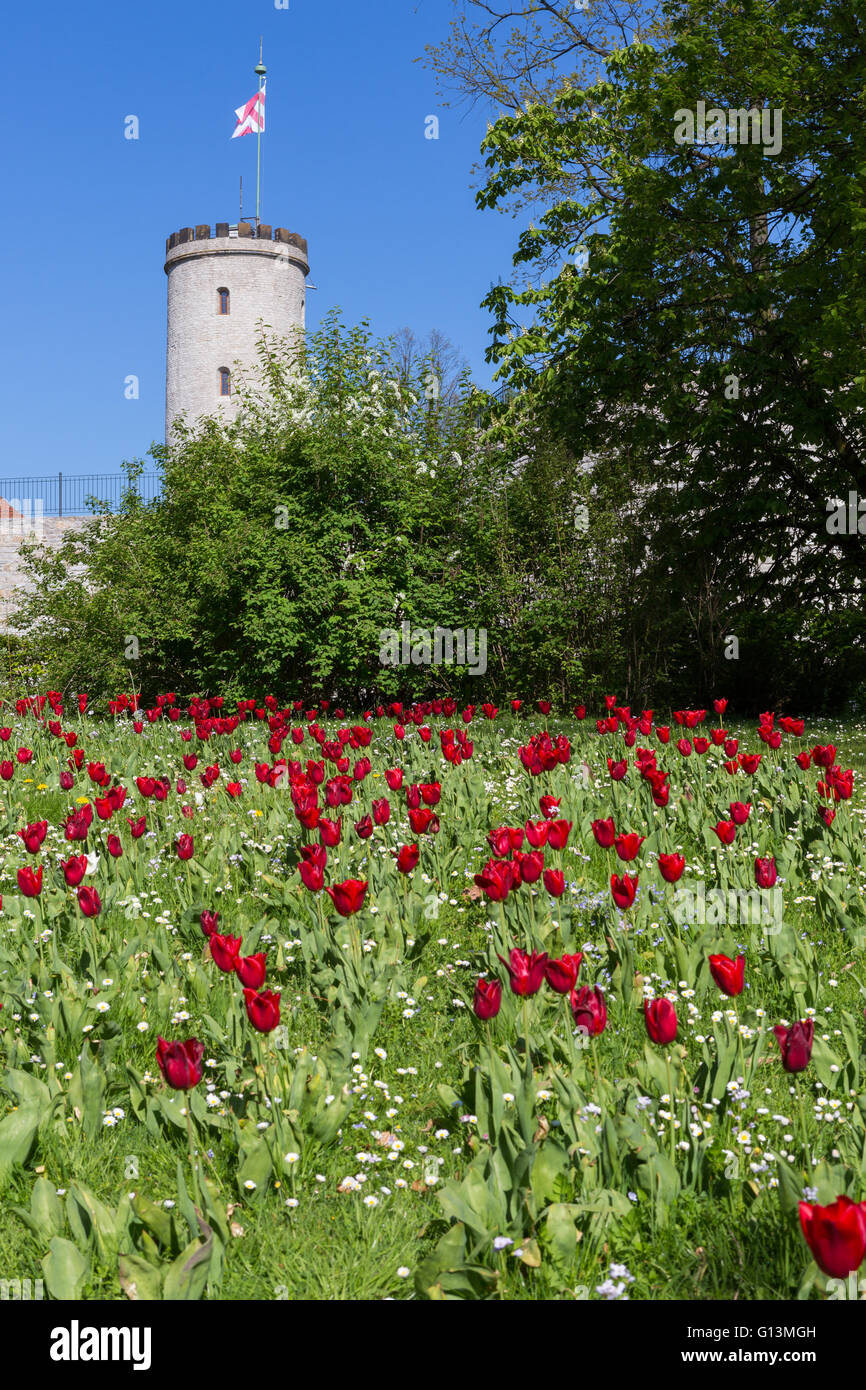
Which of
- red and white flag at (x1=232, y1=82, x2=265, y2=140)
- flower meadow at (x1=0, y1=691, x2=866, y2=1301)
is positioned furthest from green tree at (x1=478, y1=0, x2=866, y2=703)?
red and white flag at (x1=232, y1=82, x2=265, y2=140)

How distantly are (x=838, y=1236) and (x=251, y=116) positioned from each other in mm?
39241

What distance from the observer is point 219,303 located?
37562 mm

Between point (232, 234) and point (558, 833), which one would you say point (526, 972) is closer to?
point (558, 833)

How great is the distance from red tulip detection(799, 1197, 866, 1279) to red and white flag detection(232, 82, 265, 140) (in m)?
38.7

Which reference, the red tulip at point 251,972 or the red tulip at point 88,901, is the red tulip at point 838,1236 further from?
the red tulip at point 88,901

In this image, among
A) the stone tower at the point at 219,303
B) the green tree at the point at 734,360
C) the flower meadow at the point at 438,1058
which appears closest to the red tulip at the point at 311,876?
the flower meadow at the point at 438,1058

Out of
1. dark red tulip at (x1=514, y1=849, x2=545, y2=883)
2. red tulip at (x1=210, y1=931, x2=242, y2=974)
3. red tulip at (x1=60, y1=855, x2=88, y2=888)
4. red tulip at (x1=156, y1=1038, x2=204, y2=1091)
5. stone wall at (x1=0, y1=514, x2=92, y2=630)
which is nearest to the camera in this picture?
red tulip at (x1=156, y1=1038, x2=204, y2=1091)

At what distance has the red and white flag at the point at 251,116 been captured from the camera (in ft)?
114

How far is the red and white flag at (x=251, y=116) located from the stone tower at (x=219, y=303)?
3.66 metres

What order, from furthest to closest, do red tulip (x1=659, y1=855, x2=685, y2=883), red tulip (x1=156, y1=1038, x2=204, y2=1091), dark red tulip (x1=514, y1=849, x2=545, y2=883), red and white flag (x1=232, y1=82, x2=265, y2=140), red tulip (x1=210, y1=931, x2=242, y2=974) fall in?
red and white flag (x1=232, y1=82, x2=265, y2=140) < red tulip (x1=659, y1=855, x2=685, y2=883) < dark red tulip (x1=514, y1=849, x2=545, y2=883) < red tulip (x1=210, y1=931, x2=242, y2=974) < red tulip (x1=156, y1=1038, x2=204, y2=1091)

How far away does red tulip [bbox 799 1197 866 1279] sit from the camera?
4.88 feet

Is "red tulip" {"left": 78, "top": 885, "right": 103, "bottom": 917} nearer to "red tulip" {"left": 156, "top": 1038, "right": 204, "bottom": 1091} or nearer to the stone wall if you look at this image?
"red tulip" {"left": 156, "top": 1038, "right": 204, "bottom": 1091}
